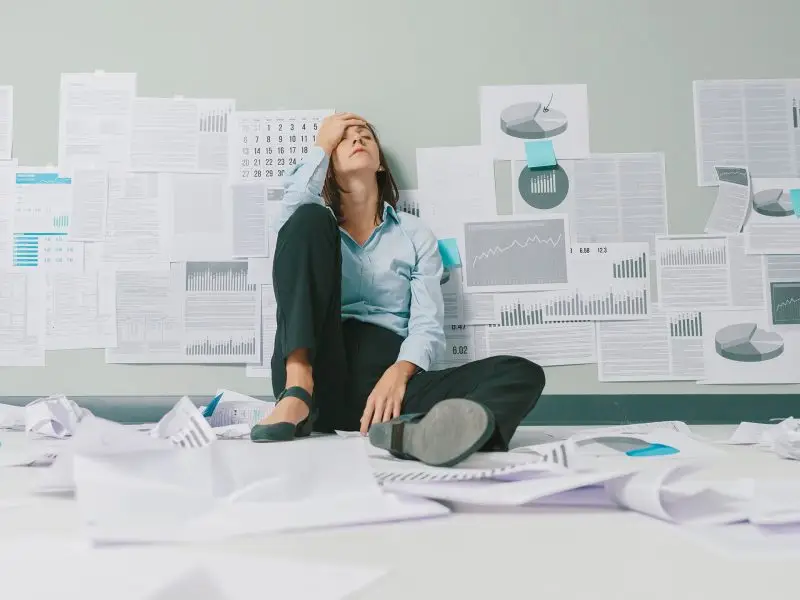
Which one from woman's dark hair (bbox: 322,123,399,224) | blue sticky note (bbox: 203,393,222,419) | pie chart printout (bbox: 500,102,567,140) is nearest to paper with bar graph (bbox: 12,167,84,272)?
blue sticky note (bbox: 203,393,222,419)

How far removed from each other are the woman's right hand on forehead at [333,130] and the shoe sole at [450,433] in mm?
806

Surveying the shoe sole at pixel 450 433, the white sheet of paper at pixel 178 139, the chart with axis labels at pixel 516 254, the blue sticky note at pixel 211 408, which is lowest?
the blue sticky note at pixel 211 408

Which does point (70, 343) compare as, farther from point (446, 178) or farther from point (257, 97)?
point (446, 178)

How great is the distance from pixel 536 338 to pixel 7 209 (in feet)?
4.31

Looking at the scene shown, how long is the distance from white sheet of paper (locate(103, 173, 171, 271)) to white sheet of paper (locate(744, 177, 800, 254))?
4.63 feet

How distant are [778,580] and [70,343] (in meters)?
1.55

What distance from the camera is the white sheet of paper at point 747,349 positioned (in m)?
1.54

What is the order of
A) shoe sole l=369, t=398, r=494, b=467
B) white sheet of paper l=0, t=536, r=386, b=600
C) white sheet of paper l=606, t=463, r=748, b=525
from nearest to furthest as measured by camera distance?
white sheet of paper l=0, t=536, r=386, b=600, white sheet of paper l=606, t=463, r=748, b=525, shoe sole l=369, t=398, r=494, b=467

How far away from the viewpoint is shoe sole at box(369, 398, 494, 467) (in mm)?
738

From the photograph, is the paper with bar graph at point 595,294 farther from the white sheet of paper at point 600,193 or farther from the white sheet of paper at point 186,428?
the white sheet of paper at point 186,428

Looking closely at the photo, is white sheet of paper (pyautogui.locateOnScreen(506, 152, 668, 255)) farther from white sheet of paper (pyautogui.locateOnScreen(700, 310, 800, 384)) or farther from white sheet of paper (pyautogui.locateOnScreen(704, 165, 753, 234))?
→ white sheet of paper (pyautogui.locateOnScreen(700, 310, 800, 384))

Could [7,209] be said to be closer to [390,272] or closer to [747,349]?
[390,272]

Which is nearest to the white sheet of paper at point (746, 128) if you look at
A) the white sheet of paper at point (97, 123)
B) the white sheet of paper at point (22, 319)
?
the white sheet of paper at point (97, 123)

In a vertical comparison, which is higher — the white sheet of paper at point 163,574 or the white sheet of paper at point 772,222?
the white sheet of paper at point 772,222
